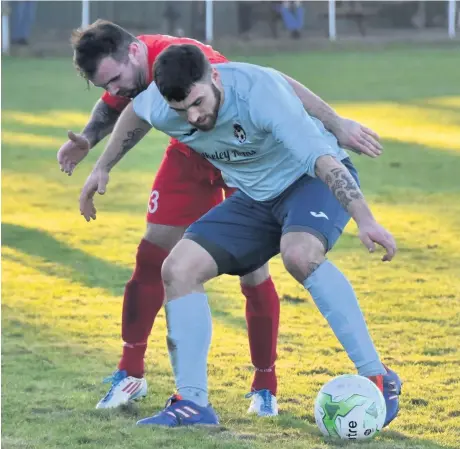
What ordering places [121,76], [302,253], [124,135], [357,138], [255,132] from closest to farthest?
[302,253], [255,132], [357,138], [121,76], [124,135]

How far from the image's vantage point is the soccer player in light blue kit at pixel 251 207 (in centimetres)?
437

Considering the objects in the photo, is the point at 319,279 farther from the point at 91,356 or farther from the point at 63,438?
the point at 91,356

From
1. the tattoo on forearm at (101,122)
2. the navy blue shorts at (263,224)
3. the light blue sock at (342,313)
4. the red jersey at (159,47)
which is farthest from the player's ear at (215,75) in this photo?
the tattoo on forearm at (101,122)

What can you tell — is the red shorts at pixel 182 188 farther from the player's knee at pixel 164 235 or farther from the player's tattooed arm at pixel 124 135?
the player's tattooed arm at pixel 124 135

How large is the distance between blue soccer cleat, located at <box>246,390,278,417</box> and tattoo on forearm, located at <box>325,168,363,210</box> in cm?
106

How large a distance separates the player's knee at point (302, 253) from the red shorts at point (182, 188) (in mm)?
860

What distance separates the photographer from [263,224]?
4.77 metres

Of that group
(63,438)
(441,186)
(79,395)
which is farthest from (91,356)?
(441,186)

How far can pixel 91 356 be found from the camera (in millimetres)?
5953

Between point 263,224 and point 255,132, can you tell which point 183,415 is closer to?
point 263,224

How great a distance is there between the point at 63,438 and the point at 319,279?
1169 millimetres

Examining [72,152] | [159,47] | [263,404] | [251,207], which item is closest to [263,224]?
[251,207]

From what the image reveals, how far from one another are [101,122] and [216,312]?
1.81m

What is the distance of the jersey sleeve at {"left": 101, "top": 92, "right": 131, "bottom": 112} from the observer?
215 inches
